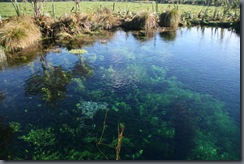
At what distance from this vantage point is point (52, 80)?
15.1m

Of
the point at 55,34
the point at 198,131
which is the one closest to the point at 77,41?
the point at 55,34

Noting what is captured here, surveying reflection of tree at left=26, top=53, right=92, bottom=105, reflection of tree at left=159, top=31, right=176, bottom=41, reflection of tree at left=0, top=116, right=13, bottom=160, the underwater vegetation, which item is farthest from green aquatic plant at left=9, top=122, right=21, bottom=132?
reflection of tree at left=159, top=31, right=176, bottom=41

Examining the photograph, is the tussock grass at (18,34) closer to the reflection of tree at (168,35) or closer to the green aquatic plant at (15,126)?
the green aquatic plant at (15,126)

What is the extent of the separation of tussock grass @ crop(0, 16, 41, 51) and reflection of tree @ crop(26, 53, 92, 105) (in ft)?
12.9

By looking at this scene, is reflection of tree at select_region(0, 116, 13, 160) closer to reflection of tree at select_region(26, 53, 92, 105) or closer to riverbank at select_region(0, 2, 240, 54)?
reflection of tree at select_region(26, 53, 92, 105)

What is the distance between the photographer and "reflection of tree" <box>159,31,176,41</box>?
2619 centimetres

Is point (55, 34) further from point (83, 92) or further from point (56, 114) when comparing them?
point (56, 114)

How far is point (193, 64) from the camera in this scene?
18.4 metres

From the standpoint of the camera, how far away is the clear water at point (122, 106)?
9.59 metres

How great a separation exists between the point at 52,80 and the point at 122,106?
549cm

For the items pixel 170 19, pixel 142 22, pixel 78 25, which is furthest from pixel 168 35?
pixel 78 25

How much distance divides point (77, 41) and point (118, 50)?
535 cm

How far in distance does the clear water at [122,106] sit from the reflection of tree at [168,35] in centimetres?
569

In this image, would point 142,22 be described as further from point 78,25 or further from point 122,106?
point 122,106
